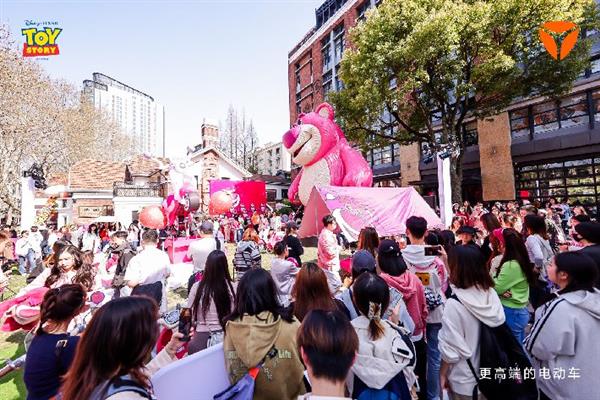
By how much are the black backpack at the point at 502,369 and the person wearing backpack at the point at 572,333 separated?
0.14 m

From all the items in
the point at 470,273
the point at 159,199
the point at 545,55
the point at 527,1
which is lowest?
the point at 470,273

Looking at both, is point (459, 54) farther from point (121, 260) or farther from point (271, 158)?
point (271, 158)

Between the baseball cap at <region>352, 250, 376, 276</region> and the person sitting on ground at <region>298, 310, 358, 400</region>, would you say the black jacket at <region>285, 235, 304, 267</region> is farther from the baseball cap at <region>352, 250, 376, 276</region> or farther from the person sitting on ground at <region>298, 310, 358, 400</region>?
the person sitting on ground at <region>298, 310, 358, 400</region>

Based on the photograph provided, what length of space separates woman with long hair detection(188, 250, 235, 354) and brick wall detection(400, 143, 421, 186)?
797 inches

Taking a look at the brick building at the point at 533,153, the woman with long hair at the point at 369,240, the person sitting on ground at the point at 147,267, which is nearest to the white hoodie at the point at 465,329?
the woman with long hair at the point at 369,240

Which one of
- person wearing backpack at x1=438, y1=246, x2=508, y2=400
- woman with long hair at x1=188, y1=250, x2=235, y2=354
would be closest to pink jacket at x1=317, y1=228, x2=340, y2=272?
woman with long hair at x1=188, y1=250, x2=235, y2=354

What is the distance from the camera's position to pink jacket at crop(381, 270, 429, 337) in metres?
2.79

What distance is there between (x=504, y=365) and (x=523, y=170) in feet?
58.0

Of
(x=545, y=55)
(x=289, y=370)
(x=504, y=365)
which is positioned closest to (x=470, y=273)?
(x=504, y=365)

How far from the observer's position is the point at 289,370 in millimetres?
1828

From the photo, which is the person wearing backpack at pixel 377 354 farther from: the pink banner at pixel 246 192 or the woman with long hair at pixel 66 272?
the pink banner at pixel 246 192

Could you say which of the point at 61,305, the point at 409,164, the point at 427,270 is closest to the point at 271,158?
the point at 409,164

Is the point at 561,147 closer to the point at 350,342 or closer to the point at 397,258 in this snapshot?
the point at 397,258

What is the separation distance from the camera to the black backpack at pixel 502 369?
2062mm
